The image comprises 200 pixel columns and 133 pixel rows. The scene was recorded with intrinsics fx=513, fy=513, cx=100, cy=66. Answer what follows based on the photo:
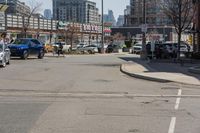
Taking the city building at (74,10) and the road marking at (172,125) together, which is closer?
the road marking at (172,125)

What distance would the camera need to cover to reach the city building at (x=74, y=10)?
493 feet

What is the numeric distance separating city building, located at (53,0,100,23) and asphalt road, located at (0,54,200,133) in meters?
127

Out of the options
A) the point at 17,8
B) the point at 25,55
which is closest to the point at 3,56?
the point at 25,55

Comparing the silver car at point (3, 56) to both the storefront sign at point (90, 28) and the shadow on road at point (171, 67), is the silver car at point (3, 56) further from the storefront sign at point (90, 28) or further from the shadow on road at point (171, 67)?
the storefront sign at point (90, 28)

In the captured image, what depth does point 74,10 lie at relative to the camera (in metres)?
152

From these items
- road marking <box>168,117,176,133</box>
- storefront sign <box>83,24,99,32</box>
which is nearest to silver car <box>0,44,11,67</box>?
road marking <box>168,117,176,133</box>

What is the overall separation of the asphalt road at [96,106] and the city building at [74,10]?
127059 millimetres

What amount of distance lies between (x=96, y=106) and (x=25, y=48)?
30532 mm

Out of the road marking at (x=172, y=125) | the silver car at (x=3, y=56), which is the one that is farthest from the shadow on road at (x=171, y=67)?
the road marking at (x=172, y=125)

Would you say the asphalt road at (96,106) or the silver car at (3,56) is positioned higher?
the silver car at (3,56)

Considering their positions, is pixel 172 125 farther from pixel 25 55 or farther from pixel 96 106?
pixel 25 55

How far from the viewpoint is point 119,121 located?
1120cm

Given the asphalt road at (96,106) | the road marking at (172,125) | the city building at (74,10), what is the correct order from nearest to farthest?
1. the road marking at (172,125)
2. the asphalt road at (96,106)
3. the city building at (74,10)

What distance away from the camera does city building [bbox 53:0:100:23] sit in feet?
493
